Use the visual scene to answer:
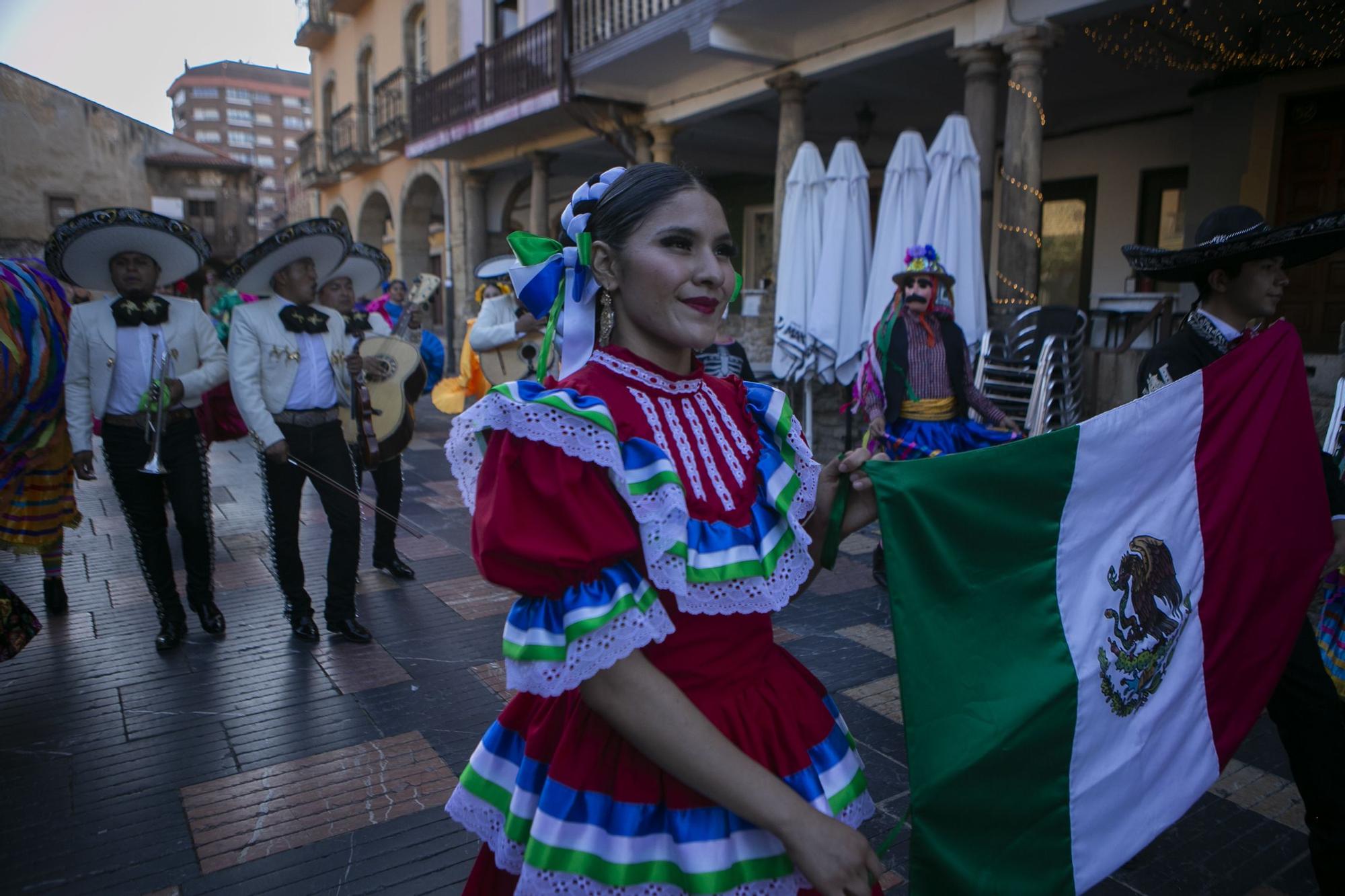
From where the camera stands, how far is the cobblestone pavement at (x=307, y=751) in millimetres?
2719

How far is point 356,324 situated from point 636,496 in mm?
5769

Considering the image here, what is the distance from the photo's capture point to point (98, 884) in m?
2.64

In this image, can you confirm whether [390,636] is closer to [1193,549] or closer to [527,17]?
[1193,549]

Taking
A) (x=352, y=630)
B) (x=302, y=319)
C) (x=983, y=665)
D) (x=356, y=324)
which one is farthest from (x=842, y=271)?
(x=983, y=665)

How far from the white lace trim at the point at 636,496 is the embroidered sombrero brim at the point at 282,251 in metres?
3.70

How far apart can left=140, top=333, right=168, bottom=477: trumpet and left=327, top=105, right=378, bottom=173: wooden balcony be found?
18849 millimetres

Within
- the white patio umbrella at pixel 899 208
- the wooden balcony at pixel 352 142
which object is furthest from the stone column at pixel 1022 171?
the wooden balcony at pixel 352 142

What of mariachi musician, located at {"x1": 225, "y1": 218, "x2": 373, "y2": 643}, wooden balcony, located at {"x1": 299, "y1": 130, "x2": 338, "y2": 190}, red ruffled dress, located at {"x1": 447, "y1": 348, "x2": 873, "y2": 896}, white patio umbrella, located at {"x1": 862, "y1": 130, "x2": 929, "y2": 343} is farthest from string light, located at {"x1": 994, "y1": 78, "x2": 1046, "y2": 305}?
wooden balcony, located at {"x1": 299, "y1": 130, "x2": 338, "y2": 190}

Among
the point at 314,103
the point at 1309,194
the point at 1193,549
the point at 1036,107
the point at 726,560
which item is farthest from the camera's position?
the point at 314,103

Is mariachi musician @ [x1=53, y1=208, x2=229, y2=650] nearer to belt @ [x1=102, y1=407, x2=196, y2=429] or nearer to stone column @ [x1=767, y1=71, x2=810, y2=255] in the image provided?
belt @ [x1=102, y1=407, x2=196, y2=429]

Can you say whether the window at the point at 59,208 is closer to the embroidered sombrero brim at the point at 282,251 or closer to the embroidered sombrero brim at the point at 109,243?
the embroidered sombrero brim at the point at 109,243

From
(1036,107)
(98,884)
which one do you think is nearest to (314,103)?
(1036,107)

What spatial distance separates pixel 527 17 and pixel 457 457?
1618cm

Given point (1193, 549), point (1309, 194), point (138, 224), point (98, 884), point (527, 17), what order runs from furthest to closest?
point (527, 17) → point (1309, 194) → point (138, 224) → point (98, 884) → point (1193, 549)
